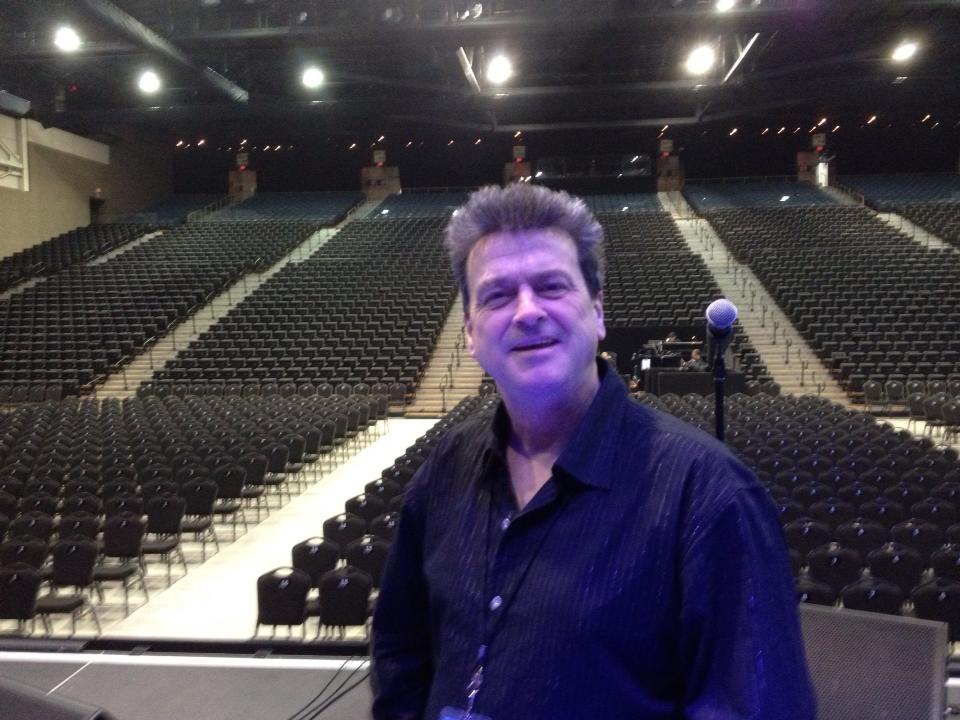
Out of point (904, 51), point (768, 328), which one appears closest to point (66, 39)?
point (768, 328)

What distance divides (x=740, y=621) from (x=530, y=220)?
0.75 m

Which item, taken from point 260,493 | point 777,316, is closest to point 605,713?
point 260,493

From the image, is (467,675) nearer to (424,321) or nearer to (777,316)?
(424,321)

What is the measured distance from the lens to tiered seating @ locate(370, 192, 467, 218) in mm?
31328

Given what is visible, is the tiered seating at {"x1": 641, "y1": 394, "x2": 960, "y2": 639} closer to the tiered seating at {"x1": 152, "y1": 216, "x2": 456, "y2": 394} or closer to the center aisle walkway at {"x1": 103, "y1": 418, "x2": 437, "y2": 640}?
the center aisle walkway at {"x1": 103, "y1": 418, "x2": 437, "y2": 640}

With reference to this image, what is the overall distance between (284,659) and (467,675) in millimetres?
2929

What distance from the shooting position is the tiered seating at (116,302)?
1855 centimetres

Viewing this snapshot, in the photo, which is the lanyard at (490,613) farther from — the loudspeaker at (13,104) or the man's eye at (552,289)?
the loudspeaker at (13,104)

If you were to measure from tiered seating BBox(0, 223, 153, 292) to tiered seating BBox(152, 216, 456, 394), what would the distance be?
7.08m

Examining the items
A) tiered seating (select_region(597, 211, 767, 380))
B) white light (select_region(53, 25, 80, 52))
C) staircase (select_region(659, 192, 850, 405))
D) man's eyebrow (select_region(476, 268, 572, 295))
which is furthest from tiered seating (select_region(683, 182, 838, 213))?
man's eyebrow (select_region(476, 268, 572, 295))

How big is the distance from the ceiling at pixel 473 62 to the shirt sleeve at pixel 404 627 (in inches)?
731

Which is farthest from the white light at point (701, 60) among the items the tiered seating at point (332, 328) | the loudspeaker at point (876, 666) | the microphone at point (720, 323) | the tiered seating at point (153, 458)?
the loudspeaker at point (876, 666)

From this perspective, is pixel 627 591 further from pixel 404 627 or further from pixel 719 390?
→ pixel 719 390

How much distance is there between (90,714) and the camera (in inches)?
69.8
